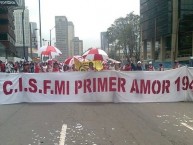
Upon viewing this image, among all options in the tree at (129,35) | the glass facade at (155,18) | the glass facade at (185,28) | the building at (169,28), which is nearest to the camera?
the glass facade at (185,28)

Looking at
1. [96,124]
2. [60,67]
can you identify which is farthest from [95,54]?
[60,67]

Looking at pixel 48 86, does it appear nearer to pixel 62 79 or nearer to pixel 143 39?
pixel 62 79

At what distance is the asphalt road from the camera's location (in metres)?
7.70

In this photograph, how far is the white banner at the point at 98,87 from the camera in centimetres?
1453

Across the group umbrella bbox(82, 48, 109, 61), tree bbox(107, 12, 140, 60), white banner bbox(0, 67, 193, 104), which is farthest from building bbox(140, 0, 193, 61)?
white banner bbox(0, 67, 193, 104)

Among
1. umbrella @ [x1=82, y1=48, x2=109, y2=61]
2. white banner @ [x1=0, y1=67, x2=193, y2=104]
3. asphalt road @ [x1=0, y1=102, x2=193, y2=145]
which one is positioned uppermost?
umbrella @ [x1=82, y1=48, x2=109, y2=61]

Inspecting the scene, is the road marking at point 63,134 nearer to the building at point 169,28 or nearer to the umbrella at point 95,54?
the umbrella at point 95,54

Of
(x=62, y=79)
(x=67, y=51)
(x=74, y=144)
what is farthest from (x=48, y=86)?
(x=67, y=51)

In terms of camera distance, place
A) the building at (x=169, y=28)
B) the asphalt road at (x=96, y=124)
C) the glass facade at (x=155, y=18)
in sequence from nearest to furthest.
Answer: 1. the asphalt road at (x=96, y=124)
2. the building at (x=169, y=28)
3. the glass facade at (x=155, y=18)

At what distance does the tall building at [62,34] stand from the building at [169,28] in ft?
107

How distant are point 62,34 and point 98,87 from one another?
10068 cm

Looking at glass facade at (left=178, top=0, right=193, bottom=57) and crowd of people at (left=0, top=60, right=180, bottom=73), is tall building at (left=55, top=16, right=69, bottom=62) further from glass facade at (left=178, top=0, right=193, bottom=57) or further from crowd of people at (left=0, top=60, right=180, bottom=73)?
crowd of people at (left=0, top=60, right=180, bottom=73)

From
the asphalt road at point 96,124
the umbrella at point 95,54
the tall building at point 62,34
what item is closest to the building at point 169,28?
the tall building at point 62,34

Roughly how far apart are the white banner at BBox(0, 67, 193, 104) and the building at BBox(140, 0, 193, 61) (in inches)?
1708
